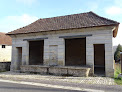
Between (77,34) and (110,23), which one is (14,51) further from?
(110,23)

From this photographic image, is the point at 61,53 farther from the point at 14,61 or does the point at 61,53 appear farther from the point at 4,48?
the point at 4,48

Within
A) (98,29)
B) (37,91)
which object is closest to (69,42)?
(98,29)

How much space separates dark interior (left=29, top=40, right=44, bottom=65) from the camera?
14.2 meters

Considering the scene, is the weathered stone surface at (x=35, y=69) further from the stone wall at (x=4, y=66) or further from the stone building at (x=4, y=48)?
the stone building at (x=4, y=48)

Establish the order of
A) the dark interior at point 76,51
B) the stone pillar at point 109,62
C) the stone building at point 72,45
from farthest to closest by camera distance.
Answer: the dark interior at point 76,51 → the stone building at point 72,45 → the stone pillar at point 109,62

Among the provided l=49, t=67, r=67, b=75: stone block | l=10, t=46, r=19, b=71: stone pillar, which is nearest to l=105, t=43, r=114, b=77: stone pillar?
l=49, t=67, r=67, b=75: stone block

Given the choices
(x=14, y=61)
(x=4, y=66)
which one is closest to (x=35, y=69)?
(x=14, y=61)

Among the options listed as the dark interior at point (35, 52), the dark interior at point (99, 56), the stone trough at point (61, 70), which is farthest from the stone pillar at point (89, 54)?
the dark interior at point (35, 52)

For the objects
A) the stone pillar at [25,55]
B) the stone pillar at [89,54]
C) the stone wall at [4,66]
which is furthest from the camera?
the stone wall at [4,66]

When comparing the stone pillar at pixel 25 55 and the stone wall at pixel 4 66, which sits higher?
the stone pillar at pixel 25 55

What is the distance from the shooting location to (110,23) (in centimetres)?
848

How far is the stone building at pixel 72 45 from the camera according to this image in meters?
8.71

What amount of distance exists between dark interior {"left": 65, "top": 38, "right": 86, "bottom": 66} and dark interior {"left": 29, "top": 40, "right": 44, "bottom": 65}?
383 centimetres

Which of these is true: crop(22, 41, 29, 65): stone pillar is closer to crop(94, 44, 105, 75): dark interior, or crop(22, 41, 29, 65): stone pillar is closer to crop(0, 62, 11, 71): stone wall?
crop(0, 62, 11, 71): stone wall
